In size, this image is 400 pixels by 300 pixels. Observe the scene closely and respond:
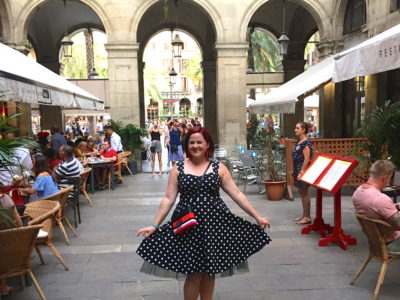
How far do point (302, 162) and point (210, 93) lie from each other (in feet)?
43.8

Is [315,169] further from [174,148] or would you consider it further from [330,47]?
[330,47]

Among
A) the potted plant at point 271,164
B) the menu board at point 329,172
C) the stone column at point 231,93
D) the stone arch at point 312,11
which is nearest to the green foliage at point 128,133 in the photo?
the stone column at point 231,93

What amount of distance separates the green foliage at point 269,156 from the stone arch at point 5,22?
880 centimetres

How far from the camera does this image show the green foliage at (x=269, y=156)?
868 centimetres

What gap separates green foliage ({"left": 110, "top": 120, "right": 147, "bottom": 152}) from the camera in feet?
43.4

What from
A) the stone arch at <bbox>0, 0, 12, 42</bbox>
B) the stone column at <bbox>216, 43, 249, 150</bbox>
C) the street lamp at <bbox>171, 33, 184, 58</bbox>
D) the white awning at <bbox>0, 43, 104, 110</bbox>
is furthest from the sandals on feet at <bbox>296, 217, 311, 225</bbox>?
the stone arch at <bbox>0, 0, 12, 42</bbox>

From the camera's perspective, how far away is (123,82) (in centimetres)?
1355

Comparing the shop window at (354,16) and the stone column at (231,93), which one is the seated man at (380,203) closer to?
the shop window at (354,16)

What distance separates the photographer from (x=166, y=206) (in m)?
3.29

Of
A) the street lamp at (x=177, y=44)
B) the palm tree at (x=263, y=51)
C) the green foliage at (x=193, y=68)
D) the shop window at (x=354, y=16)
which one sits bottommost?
the street lamp at (x=177, y=44)

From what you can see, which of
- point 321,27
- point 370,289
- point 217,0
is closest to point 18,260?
point 370,289

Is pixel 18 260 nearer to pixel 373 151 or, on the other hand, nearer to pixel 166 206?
pixel 166 206

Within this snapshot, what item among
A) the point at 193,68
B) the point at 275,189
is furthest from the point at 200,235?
the point at 193,68

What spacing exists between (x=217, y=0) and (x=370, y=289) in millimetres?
11218
